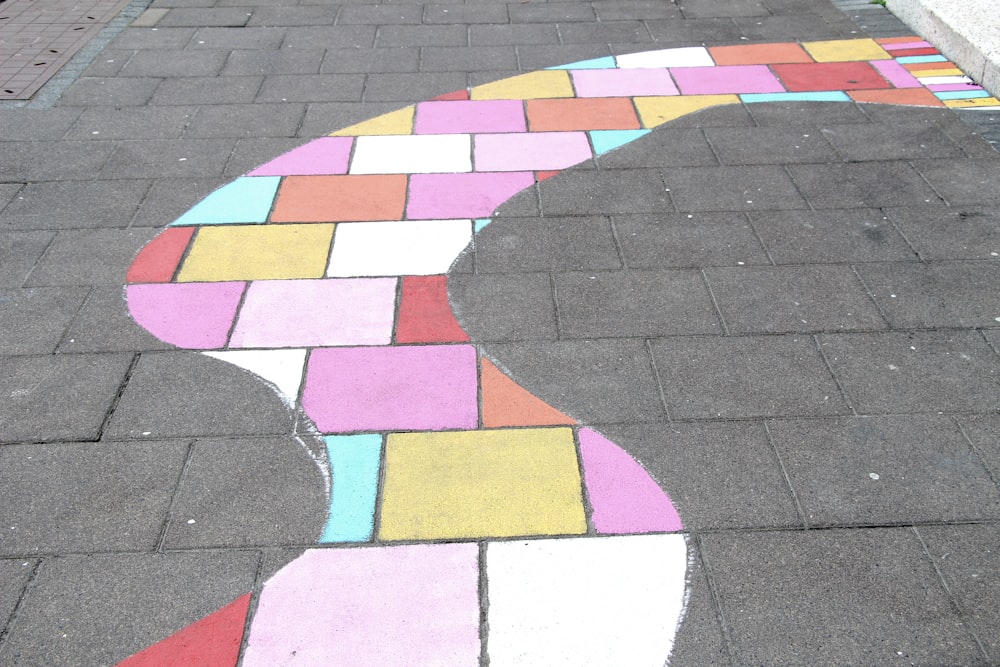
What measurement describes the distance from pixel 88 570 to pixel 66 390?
41.0 inches

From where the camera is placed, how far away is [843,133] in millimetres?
5824

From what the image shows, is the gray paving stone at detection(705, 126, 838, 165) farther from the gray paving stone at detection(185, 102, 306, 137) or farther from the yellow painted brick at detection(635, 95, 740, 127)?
the gray paving stone at detection(185, 102, 306, 137)

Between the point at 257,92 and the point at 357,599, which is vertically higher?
the point at 257,92

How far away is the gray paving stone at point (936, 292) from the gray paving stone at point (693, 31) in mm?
3365

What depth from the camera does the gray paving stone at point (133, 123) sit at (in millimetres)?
5949

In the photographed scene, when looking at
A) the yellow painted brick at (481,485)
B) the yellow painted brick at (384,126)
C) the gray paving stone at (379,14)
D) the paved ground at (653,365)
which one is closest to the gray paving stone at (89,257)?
the paved ground at (653,365)

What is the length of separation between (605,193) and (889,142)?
1.93m

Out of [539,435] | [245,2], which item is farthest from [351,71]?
[539,435]

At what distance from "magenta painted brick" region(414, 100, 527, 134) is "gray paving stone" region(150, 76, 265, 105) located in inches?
50.5

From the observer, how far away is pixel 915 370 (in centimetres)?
Answer: 389

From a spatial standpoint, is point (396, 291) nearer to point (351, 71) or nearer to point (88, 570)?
point (88, 570)

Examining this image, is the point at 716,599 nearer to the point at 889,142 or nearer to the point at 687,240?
the point at 687,240

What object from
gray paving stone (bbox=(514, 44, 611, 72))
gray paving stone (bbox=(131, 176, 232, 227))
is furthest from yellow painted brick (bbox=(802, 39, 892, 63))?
gray paving stone (bbox=(131, 176, 232, 227))

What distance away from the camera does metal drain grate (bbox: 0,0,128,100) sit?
677cm
